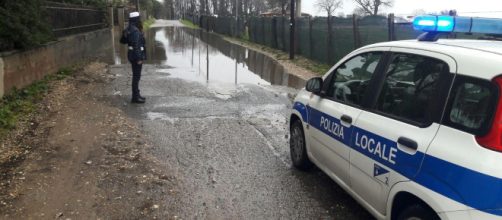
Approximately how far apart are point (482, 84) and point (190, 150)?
431 cm

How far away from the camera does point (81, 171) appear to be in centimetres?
538

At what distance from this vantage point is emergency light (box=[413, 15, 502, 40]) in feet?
11.4

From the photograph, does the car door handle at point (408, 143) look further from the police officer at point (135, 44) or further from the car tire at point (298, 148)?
the police officer at point (135, 44)

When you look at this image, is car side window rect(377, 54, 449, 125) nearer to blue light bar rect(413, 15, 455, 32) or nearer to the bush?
blue light bar rect(413, 15, 455, 32)

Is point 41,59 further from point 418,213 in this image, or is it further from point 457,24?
point 418,213

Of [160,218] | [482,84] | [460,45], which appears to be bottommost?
[160,218]

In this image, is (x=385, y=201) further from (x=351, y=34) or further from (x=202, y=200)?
(x=351, y=34)

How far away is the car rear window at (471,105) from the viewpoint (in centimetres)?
262

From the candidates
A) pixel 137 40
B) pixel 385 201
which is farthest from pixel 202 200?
pixel 137 40

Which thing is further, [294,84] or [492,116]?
[294,84]

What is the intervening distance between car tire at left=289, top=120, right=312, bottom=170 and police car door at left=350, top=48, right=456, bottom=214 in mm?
1392

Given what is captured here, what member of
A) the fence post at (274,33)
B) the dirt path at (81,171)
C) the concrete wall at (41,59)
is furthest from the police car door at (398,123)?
the fence post at (274,33)

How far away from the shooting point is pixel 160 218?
4.24 meters

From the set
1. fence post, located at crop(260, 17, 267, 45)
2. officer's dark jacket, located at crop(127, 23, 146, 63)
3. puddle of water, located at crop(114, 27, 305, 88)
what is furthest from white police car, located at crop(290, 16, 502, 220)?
fence post, located at crop(260, 17, 267, 45)
